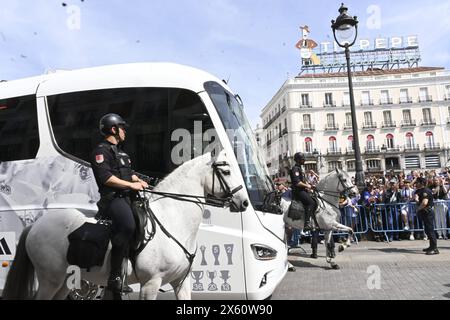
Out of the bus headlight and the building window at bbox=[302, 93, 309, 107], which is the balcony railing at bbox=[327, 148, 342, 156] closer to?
the building window at bbox=[302, 93, 309, 107]

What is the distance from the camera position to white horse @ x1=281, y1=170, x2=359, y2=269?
8797 mm

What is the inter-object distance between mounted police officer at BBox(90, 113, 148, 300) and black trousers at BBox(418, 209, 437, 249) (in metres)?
8.61

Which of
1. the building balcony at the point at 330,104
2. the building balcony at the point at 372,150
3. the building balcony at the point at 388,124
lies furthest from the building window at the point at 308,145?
the building balcony at the point at 388,124

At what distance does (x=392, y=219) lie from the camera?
40.3ft

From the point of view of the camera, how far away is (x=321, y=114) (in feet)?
209

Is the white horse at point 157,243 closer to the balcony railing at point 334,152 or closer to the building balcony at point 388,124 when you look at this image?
the balcony railing at point 334,152

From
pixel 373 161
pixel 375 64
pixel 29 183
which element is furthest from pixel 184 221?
pixel 375 64

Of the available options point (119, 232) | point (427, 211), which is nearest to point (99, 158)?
point (119, 232)

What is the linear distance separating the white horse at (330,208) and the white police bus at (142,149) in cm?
319

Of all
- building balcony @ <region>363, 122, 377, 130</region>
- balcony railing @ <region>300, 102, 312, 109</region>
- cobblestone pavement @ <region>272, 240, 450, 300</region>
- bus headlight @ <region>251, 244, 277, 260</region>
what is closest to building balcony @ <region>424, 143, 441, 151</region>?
building balcony @ <region>363, 122, 377, 130</region>

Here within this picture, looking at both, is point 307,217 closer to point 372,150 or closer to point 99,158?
point 99,158

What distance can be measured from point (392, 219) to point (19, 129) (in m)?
11.2
